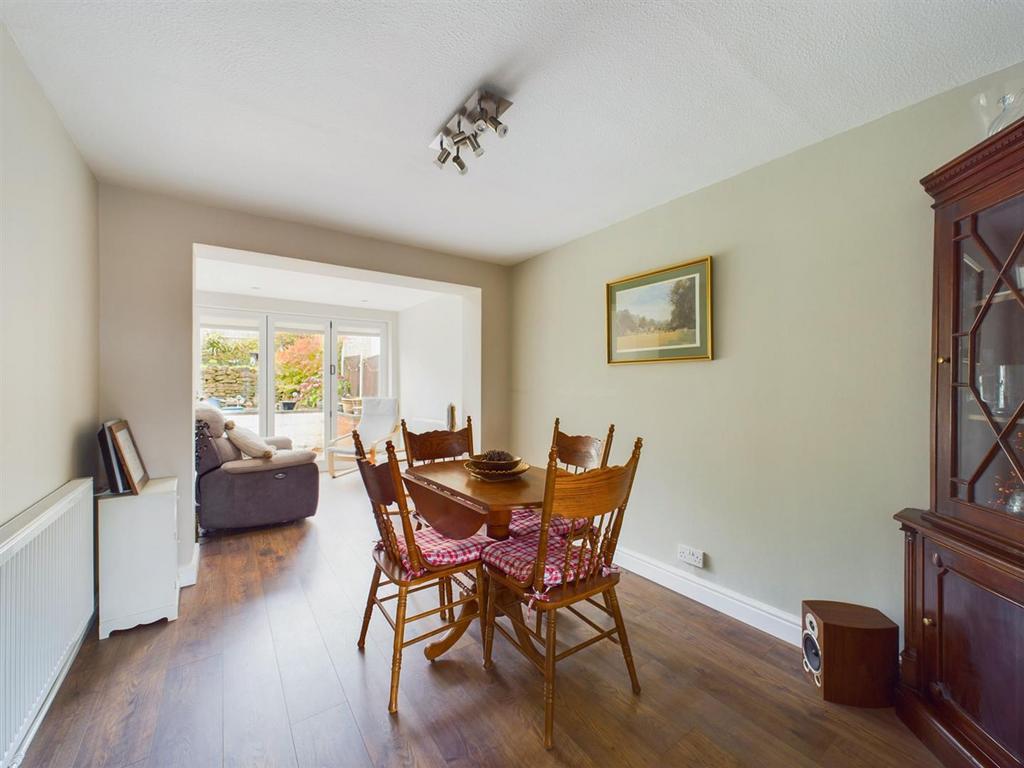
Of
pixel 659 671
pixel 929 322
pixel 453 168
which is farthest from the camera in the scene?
pixel 453 168

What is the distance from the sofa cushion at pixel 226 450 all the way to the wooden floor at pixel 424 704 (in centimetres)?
153

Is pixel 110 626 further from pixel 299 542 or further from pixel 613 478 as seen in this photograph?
pixel 613 478

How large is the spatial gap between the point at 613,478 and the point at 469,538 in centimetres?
81

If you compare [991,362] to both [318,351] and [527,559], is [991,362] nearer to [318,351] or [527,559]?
[527,559]

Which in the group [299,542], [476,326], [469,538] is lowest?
[299,542]

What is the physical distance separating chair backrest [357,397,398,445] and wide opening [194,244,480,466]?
1.26 feet

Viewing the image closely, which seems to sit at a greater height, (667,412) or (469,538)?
(667,412)

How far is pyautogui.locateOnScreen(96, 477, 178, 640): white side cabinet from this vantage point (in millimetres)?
2080

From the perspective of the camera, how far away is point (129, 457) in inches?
88.0

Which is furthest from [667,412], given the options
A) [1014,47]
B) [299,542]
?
[299,542]

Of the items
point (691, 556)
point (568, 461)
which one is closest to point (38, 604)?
point (568, 461)

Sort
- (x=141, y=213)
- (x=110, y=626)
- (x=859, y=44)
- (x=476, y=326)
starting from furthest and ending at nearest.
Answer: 1. (x=476, y=326)
2. (x=141, y=213)
3. (x=110, y=626)
4. (x=859, y=44)

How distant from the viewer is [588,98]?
1684 mm

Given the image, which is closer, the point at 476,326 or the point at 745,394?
the point at 745,394
